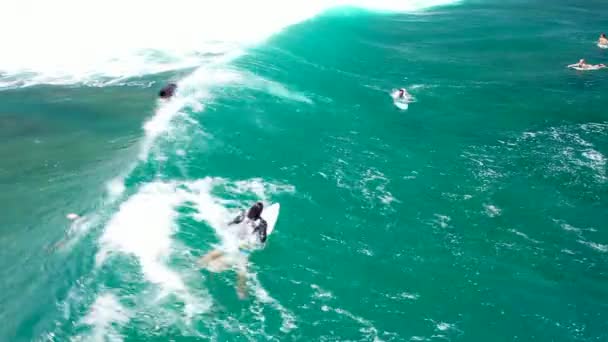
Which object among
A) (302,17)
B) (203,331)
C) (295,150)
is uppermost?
(302,17)

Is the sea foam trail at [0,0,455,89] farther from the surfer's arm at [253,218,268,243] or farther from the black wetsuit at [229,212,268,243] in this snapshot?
the surfer's arm at [253,218,268,243]

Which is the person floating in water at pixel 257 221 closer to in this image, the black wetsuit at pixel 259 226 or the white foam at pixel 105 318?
the black wetsuit at pixel 259 226

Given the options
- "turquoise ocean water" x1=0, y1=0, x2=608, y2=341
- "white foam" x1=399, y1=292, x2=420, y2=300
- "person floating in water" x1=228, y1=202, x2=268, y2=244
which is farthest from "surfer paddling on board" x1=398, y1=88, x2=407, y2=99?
"white foam" x1=399, y1=292, x2=420, y2=300

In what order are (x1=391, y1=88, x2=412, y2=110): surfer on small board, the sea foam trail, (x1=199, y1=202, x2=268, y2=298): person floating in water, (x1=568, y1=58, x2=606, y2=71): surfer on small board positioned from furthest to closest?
(x1=568, y1=58, x2=606, y2=71): surfer on small board < the sea foam trail < (x1=391, y1=88, x2=412, y2=110): surfer on small board < (x1=199, y1=202, x2=268, y2=298): person floating in water

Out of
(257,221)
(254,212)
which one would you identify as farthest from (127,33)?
(257,221)

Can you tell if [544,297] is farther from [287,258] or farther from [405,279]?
[287,258]

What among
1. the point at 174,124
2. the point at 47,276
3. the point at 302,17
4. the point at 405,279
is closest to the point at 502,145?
the point at 405,279

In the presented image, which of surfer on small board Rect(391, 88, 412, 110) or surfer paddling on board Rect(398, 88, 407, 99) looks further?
surfer paddling on board Rect(398, 88, 407, 99)

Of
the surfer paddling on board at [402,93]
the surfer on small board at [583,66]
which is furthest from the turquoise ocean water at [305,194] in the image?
the surfer paddling on board at [402,93]
